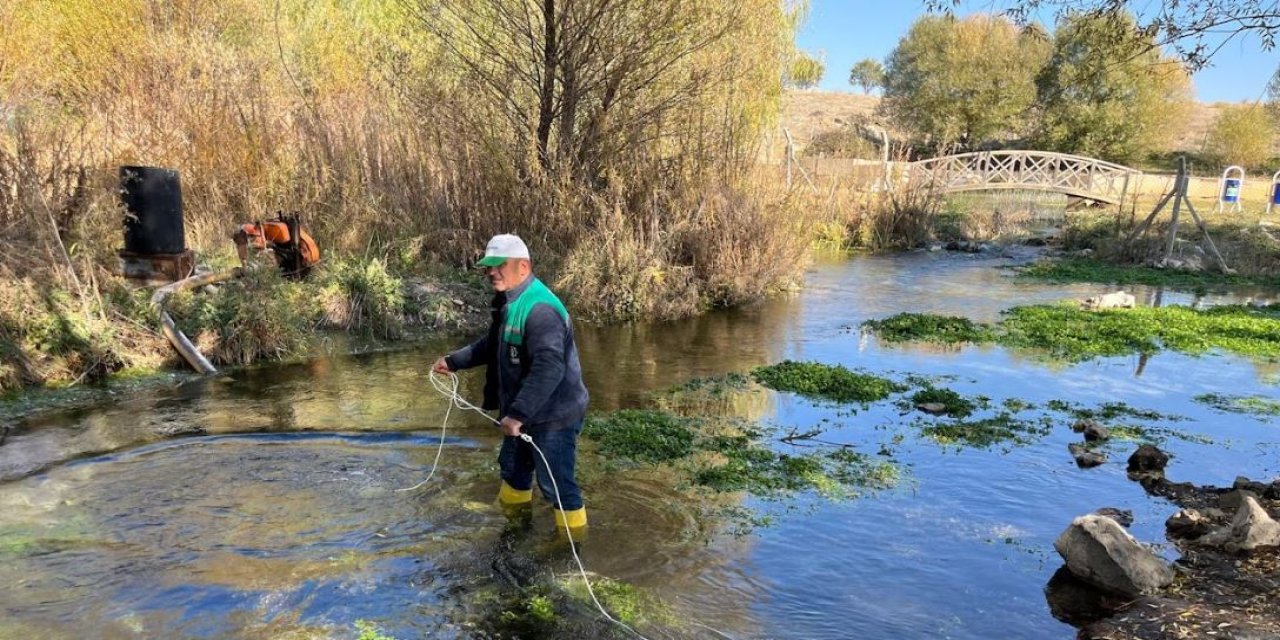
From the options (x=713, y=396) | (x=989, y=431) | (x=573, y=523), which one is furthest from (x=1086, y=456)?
(x=573, y=523)

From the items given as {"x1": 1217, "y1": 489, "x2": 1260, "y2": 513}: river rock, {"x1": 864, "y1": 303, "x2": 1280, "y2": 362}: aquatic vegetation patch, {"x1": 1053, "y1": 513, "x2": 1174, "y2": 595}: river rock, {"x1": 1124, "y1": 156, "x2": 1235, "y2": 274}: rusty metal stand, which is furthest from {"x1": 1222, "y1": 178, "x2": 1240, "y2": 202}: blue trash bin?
{"x1": 1053, "y1": 513, "x2": 1174, "y2": 595}: river rock

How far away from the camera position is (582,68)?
13.5m

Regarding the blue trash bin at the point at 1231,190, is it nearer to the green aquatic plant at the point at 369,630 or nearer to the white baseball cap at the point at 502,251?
the white baseball cap at the point at 502,251

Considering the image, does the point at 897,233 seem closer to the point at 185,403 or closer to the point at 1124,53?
the point at 1124,53

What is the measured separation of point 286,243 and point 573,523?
706cm

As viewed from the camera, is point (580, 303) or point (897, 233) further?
point (897, 233)

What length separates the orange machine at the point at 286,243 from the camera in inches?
420

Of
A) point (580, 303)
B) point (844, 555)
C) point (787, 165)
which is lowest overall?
point (844, 555)

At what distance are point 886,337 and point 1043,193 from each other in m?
31.8

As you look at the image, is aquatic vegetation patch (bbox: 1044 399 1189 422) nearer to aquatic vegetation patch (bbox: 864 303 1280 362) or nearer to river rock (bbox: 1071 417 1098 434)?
river rock (bbox: 1071 417 1098 434)

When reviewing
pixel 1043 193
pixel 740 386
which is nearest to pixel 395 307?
pixel 740 386

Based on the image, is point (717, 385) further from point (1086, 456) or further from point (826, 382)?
point (1086, 456)

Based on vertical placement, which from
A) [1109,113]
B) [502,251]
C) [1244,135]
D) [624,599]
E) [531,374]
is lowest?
[624,599]

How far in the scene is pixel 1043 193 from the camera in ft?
131
